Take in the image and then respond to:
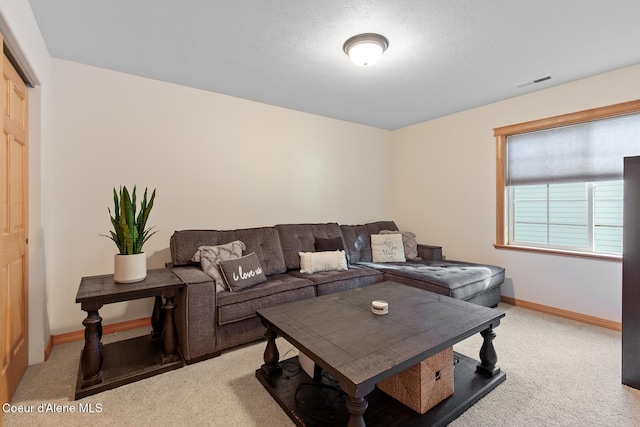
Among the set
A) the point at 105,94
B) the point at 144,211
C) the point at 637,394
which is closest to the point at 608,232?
the point at 637,394

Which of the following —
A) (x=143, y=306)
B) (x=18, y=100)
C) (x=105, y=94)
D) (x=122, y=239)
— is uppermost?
(x=105, y=94)

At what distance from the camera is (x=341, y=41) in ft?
→ 7.30

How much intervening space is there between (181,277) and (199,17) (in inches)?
71.8

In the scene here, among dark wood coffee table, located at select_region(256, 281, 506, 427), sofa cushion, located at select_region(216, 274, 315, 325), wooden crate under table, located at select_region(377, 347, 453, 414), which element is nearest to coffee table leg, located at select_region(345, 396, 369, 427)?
dark wood coffee table, located at select_region(256, 281, 506, 427)

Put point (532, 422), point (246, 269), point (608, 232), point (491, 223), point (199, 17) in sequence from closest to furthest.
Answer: point (532, 422) → point (199, 17) → point (246, 269) → point (608, 232) → point (491, 223)

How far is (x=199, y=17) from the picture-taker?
1.96m

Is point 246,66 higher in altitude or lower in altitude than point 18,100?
higher

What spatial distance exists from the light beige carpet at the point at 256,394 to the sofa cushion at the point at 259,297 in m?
0.31

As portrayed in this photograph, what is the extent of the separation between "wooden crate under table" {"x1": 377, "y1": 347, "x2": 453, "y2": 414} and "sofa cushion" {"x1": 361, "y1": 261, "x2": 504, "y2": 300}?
120 centimetres

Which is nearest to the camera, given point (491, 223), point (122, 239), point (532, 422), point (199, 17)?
point (532, 422)

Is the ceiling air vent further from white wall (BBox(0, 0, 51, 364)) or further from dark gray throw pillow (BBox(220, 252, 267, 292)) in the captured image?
white wall (BBox(0, 0, 51, 364))

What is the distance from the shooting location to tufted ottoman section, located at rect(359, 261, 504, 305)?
2847mm

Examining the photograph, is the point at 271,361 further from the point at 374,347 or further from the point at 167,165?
the point at 167,165

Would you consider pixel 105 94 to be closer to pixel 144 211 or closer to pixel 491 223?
pixel 144 211
